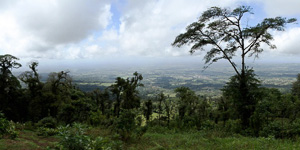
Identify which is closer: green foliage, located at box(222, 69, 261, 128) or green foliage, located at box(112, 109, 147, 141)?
green foliage, located at box(112, 109, 147, 141)

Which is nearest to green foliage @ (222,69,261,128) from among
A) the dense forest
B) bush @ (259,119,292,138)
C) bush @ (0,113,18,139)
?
the dense forest

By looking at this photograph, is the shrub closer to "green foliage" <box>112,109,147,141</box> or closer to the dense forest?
the dense forest

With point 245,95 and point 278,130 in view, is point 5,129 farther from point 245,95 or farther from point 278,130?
point 278,130

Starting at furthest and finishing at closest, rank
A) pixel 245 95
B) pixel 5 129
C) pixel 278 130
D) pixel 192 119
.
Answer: pixel 192 119
pixel 245 95
pixel 278 130
pixel 5 129

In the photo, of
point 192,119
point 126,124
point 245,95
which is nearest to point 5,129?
point 126,124

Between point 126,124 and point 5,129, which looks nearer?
point 5,129

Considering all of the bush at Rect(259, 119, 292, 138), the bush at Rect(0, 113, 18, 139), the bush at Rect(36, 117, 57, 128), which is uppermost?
the bush at Rect(0, 113, 18, 139)

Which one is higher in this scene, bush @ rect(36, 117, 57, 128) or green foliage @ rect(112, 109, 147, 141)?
green foliage @ rect(112, 109, 147, 141)

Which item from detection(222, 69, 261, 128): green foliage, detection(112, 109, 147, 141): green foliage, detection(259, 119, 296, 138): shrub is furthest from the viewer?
detection(222, 69, 261, 128): green foliage

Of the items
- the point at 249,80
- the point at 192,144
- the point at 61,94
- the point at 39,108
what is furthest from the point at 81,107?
the point at 249,80

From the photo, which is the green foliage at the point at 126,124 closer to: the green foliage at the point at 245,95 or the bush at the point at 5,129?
the bush at the point at 5,129

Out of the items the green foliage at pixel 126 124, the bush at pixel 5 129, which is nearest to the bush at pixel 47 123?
the bush at pixel 5 129

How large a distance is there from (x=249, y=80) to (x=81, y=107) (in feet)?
56.7

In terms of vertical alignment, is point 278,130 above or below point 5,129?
below
